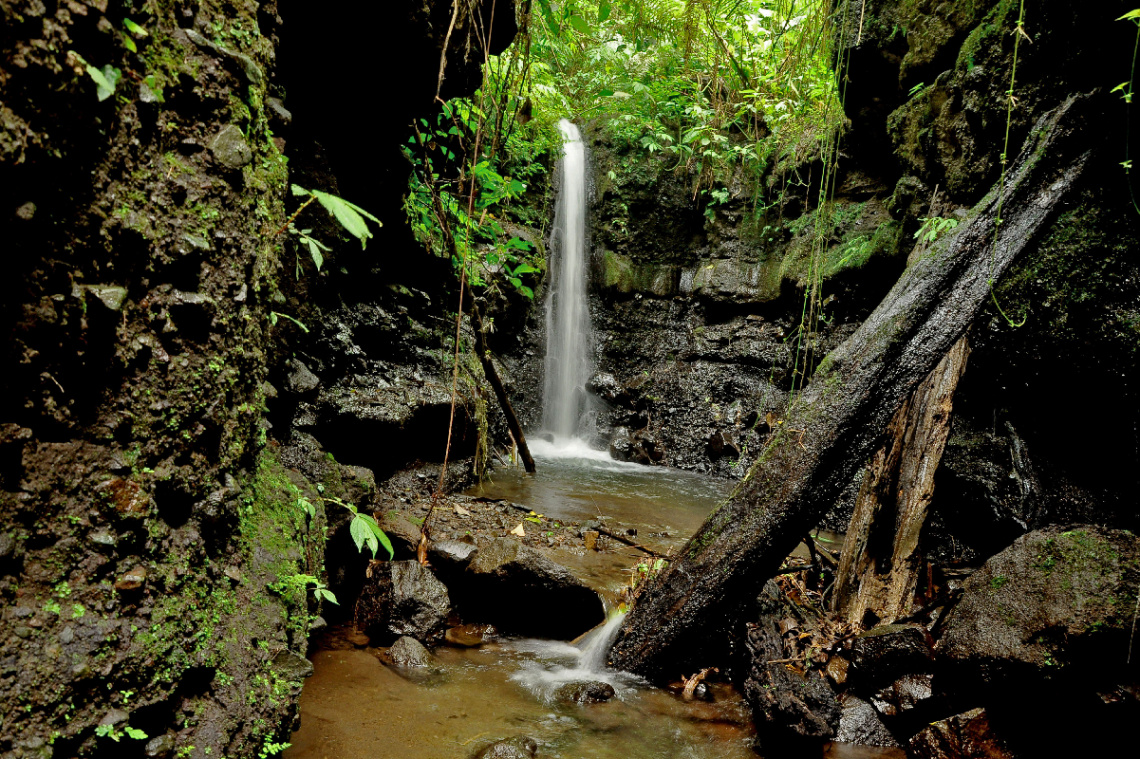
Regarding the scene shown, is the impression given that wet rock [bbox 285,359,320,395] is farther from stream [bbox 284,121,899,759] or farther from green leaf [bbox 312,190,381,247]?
green leaf [bbox 312,190,381,247]

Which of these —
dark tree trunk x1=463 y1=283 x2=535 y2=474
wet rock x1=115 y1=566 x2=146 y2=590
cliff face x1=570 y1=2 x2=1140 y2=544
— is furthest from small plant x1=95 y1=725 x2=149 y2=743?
cliff face x1=570 y1=2 x2=1140 y2=544

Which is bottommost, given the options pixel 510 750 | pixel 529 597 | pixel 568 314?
pixel 510 750

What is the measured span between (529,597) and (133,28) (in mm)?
2972

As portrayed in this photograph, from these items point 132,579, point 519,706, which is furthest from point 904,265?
point 132,579

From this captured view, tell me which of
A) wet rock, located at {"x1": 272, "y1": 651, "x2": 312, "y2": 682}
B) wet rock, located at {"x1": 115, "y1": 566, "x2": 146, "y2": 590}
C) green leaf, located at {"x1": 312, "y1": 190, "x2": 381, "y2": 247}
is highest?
green leaf, located at {"x1": 312, "y1": 190, "x2": 381, "y2": 247}

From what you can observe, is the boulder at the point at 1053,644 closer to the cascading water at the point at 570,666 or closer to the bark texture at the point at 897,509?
the bark texture at the point at 897,509

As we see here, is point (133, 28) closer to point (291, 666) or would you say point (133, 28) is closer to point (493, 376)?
point (291, 666)

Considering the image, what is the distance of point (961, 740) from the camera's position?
2305 millimetres

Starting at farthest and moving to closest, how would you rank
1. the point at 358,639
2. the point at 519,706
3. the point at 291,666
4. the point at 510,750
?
1. the point at 358,639
2. the point at 519,706
3. the point at 510,750
4. the point at 291,666

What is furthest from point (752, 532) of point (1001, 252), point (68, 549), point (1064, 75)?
point (1064, 75)

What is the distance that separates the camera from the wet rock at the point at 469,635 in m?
3.07

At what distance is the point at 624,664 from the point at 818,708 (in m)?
0.92

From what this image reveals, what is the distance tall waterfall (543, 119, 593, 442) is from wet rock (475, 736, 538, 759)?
23.5ft

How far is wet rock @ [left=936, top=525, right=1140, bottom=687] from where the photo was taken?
2.11 meters
